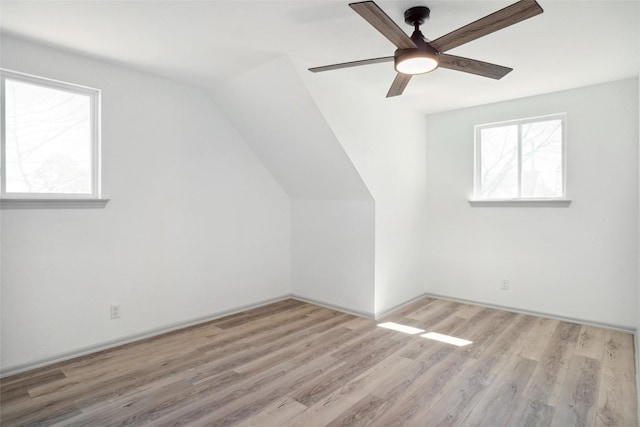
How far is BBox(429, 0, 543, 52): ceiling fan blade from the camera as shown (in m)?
1.57

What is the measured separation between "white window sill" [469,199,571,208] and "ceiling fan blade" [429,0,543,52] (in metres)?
2.45

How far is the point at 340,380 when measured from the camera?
2418 mm

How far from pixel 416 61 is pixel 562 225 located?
8.81 feet

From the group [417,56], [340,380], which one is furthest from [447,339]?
[417,56]

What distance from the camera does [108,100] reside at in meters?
2.90

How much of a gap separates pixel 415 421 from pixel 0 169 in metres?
3.24

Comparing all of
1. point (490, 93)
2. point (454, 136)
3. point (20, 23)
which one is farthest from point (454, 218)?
point (20, 23)

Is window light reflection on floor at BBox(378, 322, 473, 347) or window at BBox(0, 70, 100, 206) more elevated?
window at BBox(0, 70, 100, 206)

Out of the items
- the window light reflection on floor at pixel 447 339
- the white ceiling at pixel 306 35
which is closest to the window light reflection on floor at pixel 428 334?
the window light reflection on floor at pixel 447 339

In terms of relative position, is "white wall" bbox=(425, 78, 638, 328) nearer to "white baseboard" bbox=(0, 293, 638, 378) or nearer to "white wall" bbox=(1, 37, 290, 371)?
"white baseboard" bbox=(0, 293, 638, 378)

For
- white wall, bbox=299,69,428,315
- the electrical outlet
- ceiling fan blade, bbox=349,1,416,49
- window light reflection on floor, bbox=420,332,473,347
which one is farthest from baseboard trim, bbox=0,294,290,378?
ceiling fan blade, bbox=349,1,416,49

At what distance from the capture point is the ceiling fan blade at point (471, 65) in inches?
82.7

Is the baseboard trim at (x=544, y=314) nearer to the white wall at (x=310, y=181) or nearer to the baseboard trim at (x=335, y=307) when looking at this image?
the baseboard trim at (x=335, y=307)

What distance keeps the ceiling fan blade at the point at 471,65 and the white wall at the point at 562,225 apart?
1.91 metres
